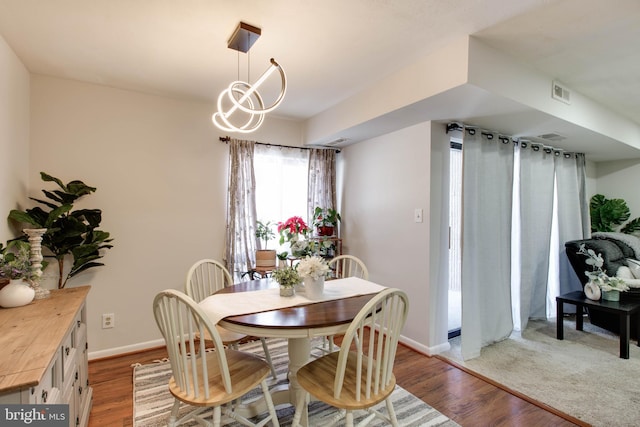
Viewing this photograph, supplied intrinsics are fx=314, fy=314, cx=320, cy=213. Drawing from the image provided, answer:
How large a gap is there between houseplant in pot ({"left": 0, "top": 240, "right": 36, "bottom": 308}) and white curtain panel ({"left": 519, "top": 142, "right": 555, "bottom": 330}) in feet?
13.6

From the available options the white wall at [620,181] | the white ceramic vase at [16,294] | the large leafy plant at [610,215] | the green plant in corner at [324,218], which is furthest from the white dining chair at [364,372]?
the white wall at [620,181]

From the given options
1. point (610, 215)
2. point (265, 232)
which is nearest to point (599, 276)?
point (610, 215)

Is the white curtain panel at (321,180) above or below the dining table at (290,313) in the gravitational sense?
above

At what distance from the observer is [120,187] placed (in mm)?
2869

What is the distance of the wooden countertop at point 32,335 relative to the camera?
1022 millimetres

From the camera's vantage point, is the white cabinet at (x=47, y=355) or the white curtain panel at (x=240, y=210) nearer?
the white cabinet at (x=47, y=355)

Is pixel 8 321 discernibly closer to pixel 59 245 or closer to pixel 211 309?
pixel 211 309

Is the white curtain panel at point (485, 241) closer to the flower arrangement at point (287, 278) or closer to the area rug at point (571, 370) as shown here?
the area rug at point (571, 370)

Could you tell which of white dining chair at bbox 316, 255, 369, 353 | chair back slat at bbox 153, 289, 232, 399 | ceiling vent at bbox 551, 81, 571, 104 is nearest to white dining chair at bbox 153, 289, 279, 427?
chair back slat at bbox 153, 289, 232, 399

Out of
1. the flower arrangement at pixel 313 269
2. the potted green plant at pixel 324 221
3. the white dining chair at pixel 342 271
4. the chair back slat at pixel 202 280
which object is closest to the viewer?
the flower arrangement at pixel 313 269

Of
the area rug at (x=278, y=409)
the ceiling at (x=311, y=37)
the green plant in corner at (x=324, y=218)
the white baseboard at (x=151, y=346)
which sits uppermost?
the ceiling at (x=311, y=37)

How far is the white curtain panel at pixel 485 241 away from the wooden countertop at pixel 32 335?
2.82 metres

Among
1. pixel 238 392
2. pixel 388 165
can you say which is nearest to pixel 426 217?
pixel 388 165

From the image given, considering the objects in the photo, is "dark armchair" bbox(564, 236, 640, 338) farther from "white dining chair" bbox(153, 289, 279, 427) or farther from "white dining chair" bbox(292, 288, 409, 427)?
"white dining chair" bbox(153, 289, 279, 427)
